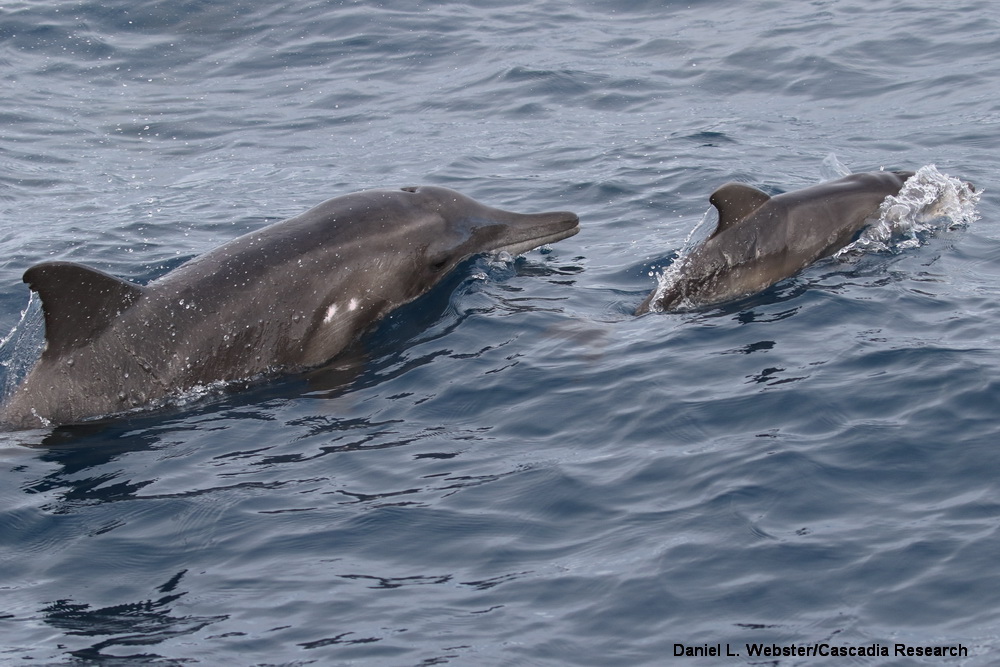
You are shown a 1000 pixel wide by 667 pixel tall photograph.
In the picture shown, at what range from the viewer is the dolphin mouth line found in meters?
12.8

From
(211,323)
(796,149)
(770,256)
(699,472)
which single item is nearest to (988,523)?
(699,472)

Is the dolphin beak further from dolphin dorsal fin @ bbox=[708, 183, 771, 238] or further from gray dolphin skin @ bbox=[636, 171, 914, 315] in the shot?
dolphin dorsal fin @ bbox=[708, 183, 771, 238]

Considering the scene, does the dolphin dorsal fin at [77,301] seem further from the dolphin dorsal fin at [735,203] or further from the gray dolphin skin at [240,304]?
the dolphin dorsal fin at [735,203]

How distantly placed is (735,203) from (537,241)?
2151mm

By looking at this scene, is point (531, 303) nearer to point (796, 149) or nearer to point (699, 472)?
point (699, 472)

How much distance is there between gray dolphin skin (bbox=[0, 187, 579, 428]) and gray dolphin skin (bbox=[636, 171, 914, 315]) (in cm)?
222

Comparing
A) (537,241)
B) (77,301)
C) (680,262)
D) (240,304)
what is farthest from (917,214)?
(77,301)

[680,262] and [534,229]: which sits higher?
[534,229]

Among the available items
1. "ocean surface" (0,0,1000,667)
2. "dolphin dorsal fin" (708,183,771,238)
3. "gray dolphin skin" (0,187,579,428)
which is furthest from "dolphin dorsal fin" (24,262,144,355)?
"dolphin dorsal fin" (708,183,771,238)

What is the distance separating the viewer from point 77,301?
9.86m

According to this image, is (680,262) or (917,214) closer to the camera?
(680,262)

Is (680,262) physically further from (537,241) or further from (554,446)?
(554,446)

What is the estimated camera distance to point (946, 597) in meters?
6.68

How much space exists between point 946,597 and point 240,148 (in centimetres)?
1533
